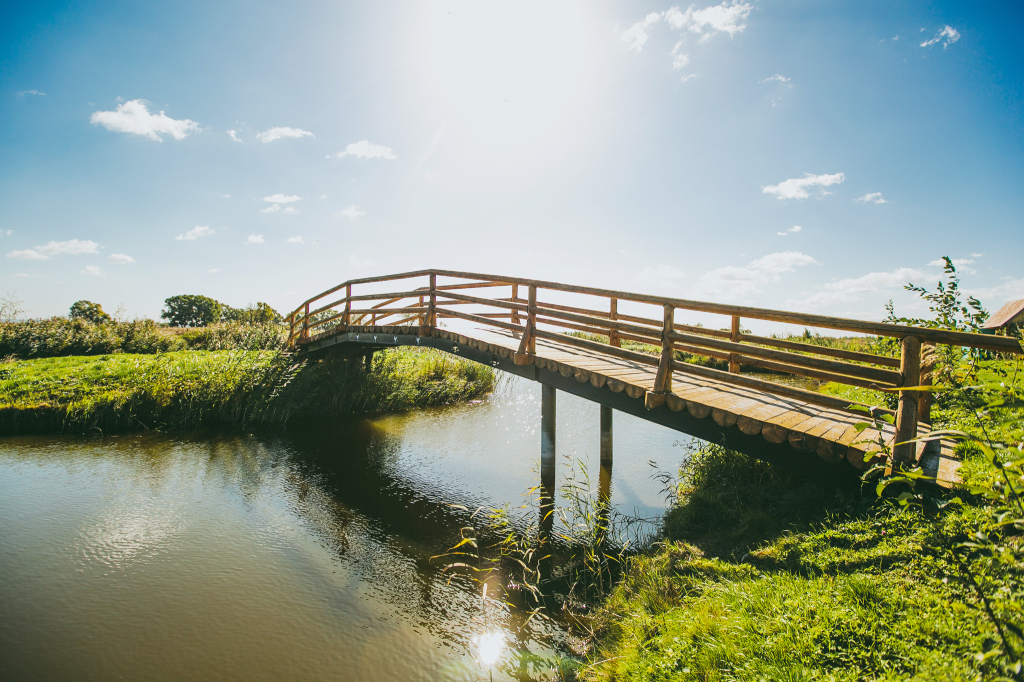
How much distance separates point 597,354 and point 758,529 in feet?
12.1

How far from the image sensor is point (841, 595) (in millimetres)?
2775

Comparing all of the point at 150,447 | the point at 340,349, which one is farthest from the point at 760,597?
the point at 340,349

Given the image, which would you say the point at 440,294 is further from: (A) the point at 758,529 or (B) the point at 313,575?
(A) the point at 758,529

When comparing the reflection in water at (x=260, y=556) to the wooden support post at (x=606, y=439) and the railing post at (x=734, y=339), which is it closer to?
the wooden support post at (x=606, y=439)

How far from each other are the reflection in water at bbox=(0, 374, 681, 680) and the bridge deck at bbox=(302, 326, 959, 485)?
2297mm

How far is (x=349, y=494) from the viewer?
8047mm

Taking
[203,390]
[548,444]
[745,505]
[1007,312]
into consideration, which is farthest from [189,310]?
[1007,312]

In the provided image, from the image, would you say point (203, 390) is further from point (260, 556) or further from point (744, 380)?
point (744, 380)

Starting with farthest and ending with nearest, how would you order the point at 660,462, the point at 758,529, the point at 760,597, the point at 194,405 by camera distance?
1. the point at 194,405
2. the point at 660,462
3. the point at 758,529
4. the point at 760,597

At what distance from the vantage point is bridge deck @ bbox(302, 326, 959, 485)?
3783 millimetres

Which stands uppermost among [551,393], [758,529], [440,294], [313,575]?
[440,294]

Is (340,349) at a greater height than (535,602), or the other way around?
(340,349)

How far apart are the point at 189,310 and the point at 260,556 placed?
6628 cm

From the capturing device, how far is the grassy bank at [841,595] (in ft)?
7.11
